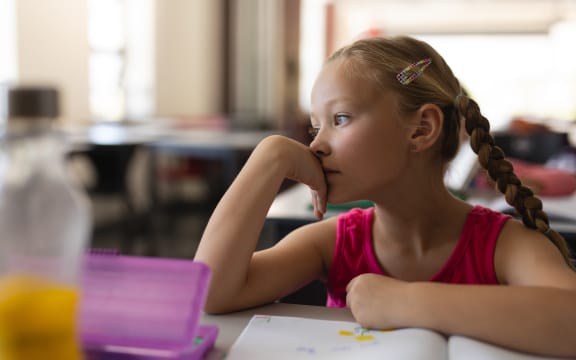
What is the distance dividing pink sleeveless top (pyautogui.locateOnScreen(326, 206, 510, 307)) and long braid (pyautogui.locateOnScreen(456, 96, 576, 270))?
0.04 m

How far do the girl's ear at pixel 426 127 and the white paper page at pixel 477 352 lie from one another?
0.34 m

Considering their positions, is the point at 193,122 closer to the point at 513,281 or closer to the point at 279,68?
the point at 279,68

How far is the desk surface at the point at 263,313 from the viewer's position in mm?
743

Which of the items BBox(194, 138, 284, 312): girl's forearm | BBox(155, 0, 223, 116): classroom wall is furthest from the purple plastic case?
BBox(155, 0, 223, 116): classroom wall

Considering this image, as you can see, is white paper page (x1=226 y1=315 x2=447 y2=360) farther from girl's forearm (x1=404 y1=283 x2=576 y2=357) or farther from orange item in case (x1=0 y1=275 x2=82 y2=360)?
orange item in case (x1=0 y1=275 x2=82 y2=360)

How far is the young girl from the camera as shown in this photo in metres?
0.86

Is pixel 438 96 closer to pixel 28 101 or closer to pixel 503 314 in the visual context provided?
pixel 503 314

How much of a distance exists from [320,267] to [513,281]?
12.6 inches

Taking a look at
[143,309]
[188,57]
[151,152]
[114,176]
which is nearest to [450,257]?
[143,309]

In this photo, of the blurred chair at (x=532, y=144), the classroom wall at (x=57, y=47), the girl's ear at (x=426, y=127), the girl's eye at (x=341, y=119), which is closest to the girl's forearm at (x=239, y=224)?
the girl's eye at (x=341, y=119)

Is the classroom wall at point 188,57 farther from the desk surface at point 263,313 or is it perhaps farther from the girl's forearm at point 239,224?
the desk surface at point 263,313

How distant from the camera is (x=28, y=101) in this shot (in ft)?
1.37

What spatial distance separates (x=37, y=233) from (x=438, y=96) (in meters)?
0.64

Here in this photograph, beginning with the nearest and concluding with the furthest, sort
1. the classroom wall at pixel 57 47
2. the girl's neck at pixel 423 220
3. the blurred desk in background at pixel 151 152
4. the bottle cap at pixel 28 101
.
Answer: the bottle cap at pixel 28 101
the girl's neck at pixel 423 220
the blurred desk in background at pixel 151 152
the classroom wall at pixel 57 47
